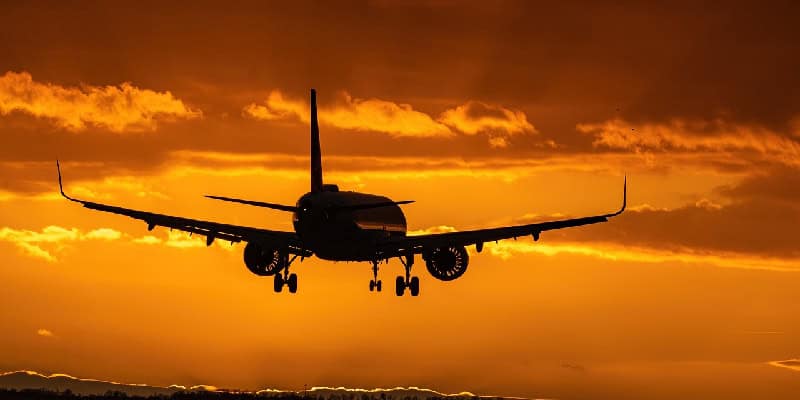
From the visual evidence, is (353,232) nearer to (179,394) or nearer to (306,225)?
(306,225)

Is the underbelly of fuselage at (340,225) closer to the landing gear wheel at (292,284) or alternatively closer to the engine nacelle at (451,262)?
the landing gear wheel at (292,284)

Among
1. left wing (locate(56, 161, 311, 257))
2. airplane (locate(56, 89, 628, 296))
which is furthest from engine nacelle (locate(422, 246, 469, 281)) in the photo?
left wing (locate(56, 161, 311, 257))

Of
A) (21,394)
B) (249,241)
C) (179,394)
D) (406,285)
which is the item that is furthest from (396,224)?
(21,394)

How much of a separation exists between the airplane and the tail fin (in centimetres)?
9

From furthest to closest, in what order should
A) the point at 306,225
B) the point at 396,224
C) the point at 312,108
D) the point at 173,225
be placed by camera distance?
the point at 312,108 → the point at 396,224 → the point at 173,225 → the point at 306,225

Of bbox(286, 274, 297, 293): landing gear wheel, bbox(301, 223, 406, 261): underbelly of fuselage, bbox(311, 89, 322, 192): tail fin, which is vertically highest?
bbox(311, 89, 322, 192): tail fin

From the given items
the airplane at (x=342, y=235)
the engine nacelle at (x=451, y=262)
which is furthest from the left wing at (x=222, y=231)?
the engine nacelle at (x=451, y=262)

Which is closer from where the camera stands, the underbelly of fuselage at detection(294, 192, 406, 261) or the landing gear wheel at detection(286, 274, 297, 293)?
the underbelly of fuselage at detection(294, 192, 406, 261)

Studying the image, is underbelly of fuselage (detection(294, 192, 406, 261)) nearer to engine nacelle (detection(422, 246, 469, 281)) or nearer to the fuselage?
the fuselage

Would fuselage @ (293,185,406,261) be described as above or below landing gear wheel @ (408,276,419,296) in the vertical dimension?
above

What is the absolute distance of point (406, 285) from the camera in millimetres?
130625

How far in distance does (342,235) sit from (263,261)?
16.2 meters

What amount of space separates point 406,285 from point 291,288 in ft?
34.2

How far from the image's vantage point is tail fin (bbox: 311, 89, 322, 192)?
134 m
